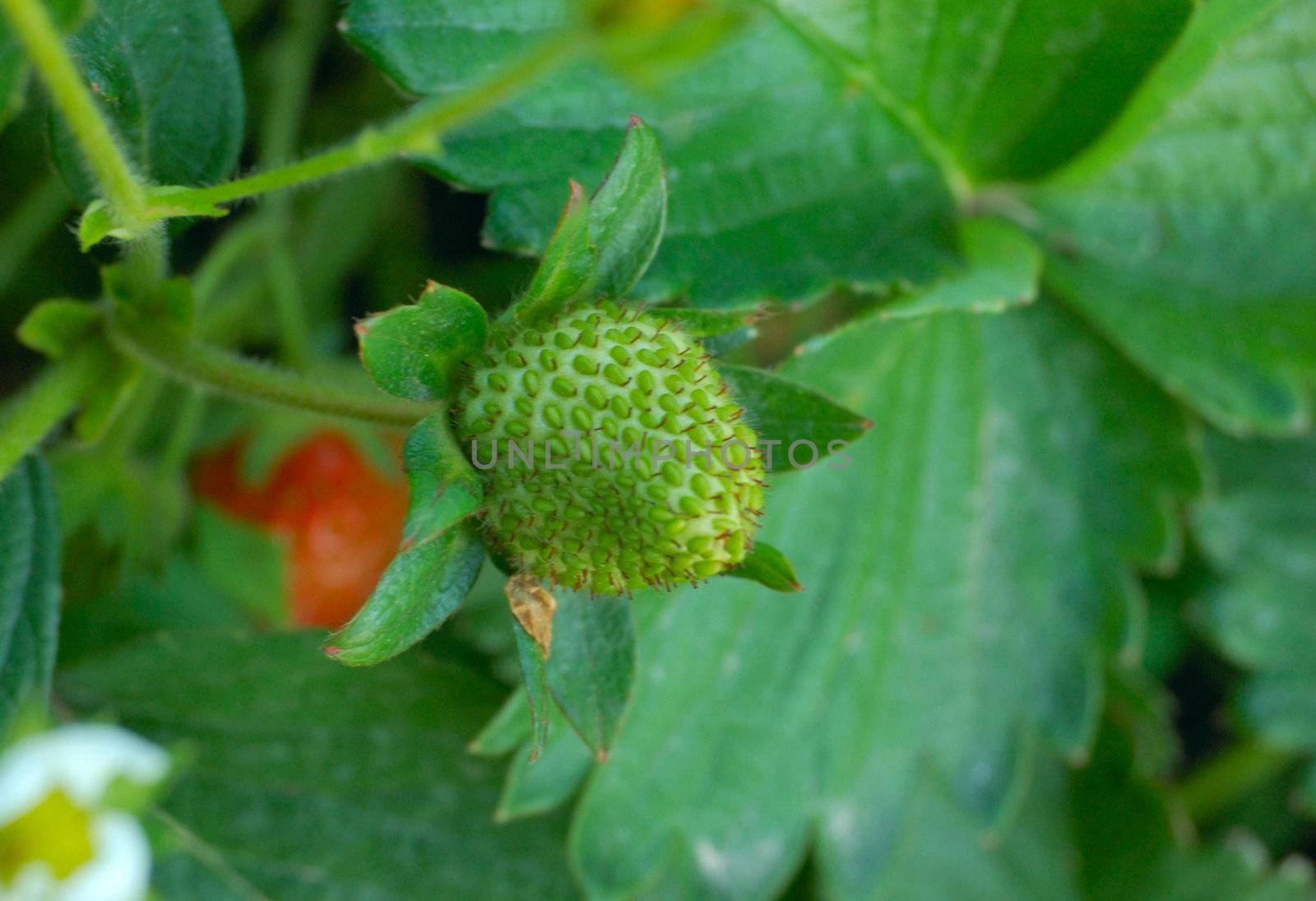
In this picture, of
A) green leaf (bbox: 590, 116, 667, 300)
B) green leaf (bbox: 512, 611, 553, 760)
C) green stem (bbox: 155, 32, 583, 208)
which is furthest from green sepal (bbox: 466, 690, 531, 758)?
green stem (bbox: 155, 32, 583, 208)

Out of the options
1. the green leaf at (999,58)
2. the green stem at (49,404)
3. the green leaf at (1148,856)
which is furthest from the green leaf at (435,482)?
the green leaf at (1148,856)

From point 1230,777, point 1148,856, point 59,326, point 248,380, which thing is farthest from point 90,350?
point 1230,777

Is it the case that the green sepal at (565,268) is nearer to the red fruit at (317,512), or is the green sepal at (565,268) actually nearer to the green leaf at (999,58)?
the green leaf at (999,58)

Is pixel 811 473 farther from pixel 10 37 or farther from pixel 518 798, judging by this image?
pixel 10 37

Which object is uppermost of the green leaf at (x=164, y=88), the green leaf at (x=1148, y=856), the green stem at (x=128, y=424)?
the green leaf at (x=164, y=88)

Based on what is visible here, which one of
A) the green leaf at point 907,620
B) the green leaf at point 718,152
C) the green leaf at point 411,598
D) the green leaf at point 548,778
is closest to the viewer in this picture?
the green leaf at point 411,598

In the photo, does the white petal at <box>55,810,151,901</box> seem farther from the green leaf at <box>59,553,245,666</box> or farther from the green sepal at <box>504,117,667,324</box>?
the green leaf at <box>59,553,245,666</box>
